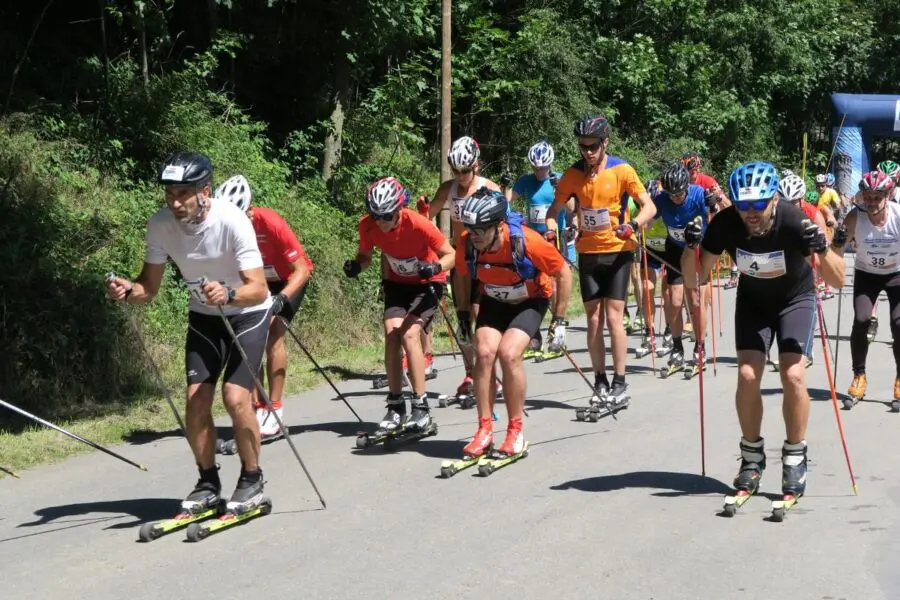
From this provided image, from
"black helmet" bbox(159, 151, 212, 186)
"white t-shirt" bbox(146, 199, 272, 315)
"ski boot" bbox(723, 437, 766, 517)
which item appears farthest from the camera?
"ski boot" bbox(723, 437, 766, 517)

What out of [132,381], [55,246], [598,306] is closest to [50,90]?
[55,246]

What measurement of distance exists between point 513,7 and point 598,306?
1956cm

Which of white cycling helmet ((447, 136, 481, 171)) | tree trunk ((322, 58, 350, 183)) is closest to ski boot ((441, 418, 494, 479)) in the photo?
white cycling helmet ((447, 136, 481, 171))

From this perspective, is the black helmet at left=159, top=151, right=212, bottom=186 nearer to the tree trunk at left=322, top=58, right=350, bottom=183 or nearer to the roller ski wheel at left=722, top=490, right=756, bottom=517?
the roller ski wheel at left=722, top=490, right=756, bottom=517

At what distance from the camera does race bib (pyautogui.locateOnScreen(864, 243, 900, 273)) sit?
399 inches

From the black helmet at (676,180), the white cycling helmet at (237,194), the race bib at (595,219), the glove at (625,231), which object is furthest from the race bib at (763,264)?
the black helmet at (676,180)

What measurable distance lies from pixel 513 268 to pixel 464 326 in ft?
2.64

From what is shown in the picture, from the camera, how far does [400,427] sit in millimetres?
8891

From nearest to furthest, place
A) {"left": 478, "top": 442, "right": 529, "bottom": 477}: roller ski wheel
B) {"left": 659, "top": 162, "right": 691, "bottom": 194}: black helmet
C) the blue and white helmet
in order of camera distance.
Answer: {"left": 478, "top": 442, "right": 529, "bottom": 477}: roller ski wheel < {"left": 659, "top": 162, "right": 691, "bottom": 194}: black helmet < the blue and white helmet

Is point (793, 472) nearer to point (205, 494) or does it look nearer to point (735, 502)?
point (735, 502)

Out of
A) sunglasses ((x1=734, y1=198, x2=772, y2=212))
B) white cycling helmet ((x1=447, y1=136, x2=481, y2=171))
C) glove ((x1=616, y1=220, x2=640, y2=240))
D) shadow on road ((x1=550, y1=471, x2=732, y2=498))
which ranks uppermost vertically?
white cycling helmet ((x1=447, y1=136, x2=481, y2=171))

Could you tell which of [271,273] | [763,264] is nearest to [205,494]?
[271,273]

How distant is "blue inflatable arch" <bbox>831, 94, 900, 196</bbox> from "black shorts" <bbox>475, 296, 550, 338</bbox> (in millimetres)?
22061

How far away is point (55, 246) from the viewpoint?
11359 millimetres
